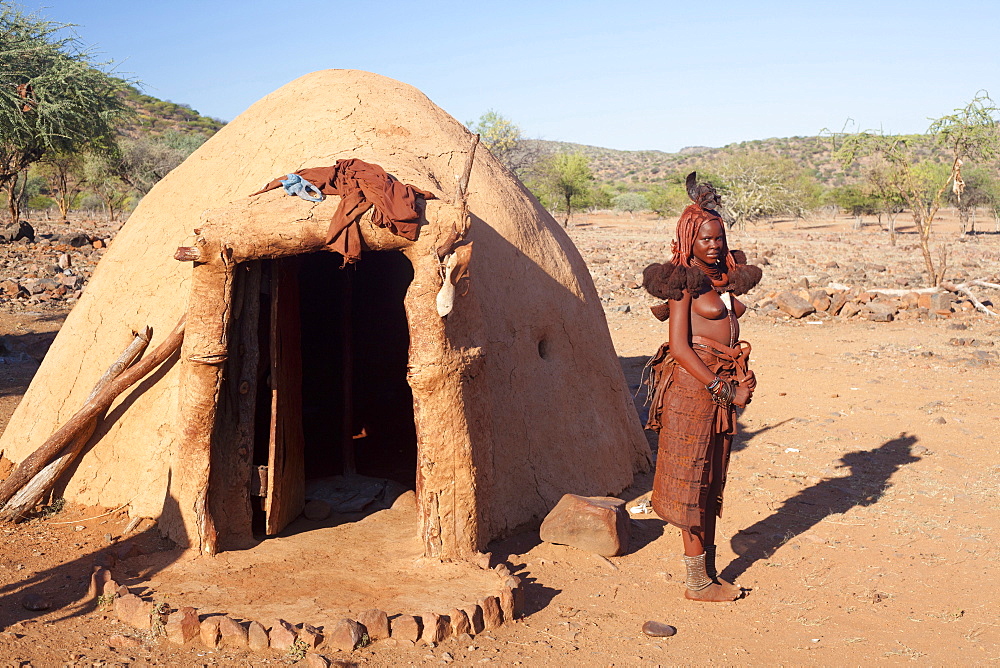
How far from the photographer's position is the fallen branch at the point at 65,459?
539 cm

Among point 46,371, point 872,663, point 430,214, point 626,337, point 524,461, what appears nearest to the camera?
point 872,663

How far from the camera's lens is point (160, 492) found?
528 cm

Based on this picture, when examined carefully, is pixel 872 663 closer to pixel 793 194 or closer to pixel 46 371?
pixel 46 371

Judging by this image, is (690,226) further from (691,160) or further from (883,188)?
(691,160)

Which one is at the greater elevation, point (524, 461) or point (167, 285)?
point (167, 285)

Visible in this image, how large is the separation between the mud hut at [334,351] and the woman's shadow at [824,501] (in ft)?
3.64

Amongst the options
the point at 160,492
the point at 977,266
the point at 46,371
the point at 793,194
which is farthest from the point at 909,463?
the point at 793,194

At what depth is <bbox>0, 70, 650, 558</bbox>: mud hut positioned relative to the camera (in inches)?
181

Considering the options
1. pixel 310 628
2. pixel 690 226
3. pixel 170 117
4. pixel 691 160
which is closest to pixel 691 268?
pixel 690 226

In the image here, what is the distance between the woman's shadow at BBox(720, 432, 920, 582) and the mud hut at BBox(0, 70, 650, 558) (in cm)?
111

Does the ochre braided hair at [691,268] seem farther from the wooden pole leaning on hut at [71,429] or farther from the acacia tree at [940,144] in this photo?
the acacia tree at [940,144]

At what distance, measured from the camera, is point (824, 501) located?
622cm

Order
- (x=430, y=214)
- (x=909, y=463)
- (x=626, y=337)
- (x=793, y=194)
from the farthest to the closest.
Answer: (x=793, y=194) < (x=626, y=337) < (x=909, y=463) < (x=430, y=214)

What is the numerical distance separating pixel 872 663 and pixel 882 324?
10.7 meters
